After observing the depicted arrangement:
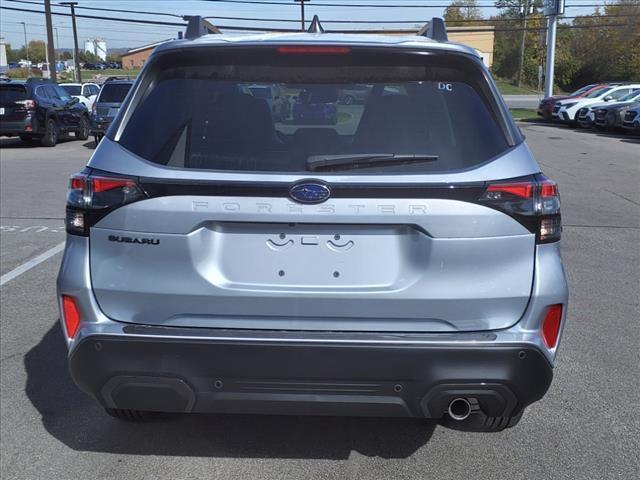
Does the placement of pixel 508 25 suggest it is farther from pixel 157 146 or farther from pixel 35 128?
pixel 157 146

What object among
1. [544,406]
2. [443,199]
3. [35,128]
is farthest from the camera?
[35,128]

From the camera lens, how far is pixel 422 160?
9.32 feet

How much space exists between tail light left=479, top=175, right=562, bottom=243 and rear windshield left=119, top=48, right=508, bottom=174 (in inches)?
6.4

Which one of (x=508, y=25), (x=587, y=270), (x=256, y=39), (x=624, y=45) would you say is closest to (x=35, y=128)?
(x=587, y=270)

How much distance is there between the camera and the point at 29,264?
721 centimetres

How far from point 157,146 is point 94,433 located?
1.70 metres

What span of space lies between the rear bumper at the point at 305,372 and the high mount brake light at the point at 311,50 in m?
1.18

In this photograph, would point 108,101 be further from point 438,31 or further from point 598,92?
point 598,92

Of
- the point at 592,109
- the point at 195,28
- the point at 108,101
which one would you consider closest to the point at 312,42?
the point at 195,28

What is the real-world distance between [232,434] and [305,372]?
46.7 inches

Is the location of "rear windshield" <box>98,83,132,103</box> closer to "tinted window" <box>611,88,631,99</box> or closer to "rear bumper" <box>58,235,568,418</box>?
"rear bumper" <box>58,235,568,418</box>

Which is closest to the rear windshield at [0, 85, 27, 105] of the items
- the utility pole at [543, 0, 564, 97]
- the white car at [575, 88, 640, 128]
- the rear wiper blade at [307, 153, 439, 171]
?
the rear wiper blade at [307, 153, 439, 171]

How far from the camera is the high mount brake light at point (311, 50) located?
9.78ft

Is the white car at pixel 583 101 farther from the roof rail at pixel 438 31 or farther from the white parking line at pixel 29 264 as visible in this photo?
the roof rail at pixel 438 31
